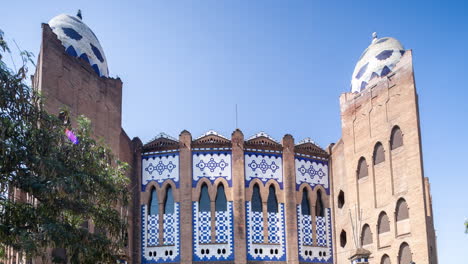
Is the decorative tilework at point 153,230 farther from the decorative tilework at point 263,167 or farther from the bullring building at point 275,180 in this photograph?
the decorative tilework at point 263,167

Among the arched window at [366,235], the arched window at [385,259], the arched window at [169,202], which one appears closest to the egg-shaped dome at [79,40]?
the arched window at [169,202]

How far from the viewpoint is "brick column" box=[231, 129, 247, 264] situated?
2512cm

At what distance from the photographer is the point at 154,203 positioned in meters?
26.3

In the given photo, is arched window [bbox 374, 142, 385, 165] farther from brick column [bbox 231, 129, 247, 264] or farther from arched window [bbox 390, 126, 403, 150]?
brick column [bbox 231, 129, 247, 264]

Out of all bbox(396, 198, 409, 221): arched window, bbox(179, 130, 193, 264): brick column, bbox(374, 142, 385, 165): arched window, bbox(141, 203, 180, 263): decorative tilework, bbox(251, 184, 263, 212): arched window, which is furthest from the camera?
bbox(251, 184, 263, 212): arched window

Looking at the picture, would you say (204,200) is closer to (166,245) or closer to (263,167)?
(166,245)

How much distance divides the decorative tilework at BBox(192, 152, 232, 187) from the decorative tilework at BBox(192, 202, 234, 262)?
4.18 ft

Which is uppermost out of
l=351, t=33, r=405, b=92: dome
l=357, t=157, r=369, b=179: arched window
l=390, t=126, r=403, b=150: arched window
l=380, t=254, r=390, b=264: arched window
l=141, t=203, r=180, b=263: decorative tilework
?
l=351, t=33, r=405, b=92: dome

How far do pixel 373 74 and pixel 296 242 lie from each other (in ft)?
25.0

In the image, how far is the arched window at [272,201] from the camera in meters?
26.3

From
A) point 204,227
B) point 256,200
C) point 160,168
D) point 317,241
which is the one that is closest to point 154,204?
point 160,168

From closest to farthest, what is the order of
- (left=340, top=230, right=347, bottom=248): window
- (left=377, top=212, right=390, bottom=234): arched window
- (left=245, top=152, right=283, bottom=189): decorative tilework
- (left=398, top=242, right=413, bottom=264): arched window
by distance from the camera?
(left=398, top=242, right=413, bottom=264): arched window → (left=377, top=212, right=390, bottom=234): arched window → (left=245, top=152, right=283, bottom=189): decorative tilework → (left=340, top=230, right=347, bottom=248): window

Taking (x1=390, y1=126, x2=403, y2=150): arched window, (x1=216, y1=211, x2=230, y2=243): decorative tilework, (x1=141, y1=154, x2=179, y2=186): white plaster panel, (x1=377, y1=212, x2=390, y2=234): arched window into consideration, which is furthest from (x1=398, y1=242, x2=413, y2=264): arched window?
(x1=141, y1=154, x2=179, y2=186): white plaster panel

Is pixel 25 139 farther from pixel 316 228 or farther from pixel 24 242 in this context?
pixel 316 228
